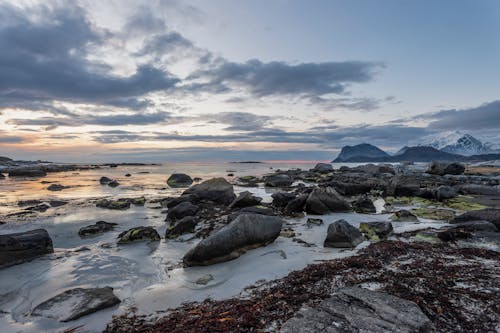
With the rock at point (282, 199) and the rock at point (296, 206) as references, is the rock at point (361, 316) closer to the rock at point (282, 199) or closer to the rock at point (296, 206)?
the rock at point (296, 206)

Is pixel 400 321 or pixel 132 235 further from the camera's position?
pixel 132 235

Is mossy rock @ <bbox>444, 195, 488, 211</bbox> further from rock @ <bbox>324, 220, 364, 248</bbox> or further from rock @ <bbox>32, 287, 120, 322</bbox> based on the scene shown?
rock @ <bbox>32, 287, 120, 322</bbox>

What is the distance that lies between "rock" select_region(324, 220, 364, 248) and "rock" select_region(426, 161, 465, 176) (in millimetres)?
39636

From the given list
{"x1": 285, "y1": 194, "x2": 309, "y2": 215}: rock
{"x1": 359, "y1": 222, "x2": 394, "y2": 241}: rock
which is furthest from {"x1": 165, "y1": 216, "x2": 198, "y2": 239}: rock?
{"x1": 359, "y1": 222, "x2": 394, "y2": 241}: rock

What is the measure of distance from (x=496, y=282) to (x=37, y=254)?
40.2 feet

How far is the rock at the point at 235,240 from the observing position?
7.85 metres

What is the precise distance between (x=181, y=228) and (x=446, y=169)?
141ft

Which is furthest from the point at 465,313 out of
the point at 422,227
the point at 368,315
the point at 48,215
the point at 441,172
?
the point at 441,172

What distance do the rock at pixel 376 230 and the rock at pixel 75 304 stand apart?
8.09 meters

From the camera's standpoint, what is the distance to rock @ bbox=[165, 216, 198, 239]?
11.3m

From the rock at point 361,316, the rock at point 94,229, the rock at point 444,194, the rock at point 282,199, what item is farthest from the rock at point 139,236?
the rock at point 444,194

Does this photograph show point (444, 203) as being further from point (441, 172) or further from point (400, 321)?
point (441, 172)

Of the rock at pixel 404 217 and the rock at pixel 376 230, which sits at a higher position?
the rock at pixel 376 230

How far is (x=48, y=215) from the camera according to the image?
1565 centimetres
